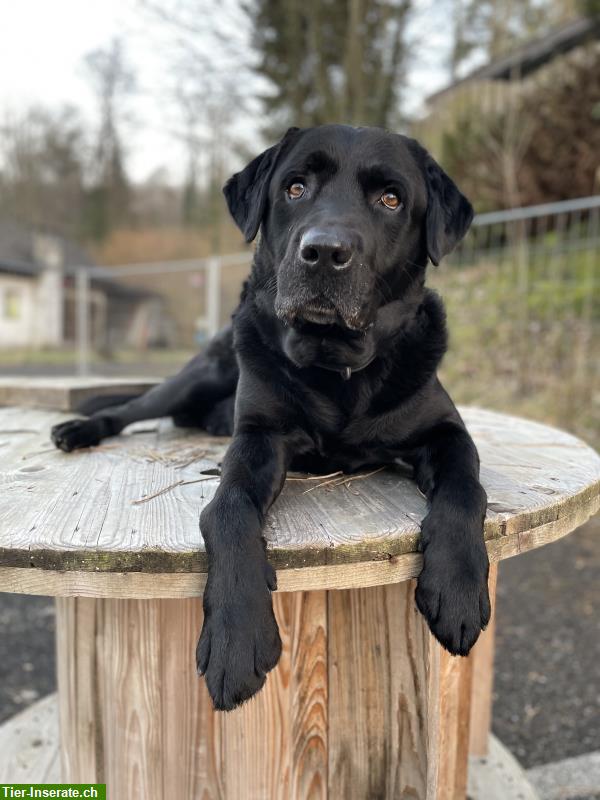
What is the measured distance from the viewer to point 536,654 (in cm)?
310

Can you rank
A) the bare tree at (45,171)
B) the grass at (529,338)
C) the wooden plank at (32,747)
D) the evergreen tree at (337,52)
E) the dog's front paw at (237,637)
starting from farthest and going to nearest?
the bare tree at (45,171) < the evergreen tree at (337,52) < the grass at (529,338) < the wooden plank at (32,747) < the dog's front paw at (237,637)

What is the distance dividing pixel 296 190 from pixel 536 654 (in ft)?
8.24

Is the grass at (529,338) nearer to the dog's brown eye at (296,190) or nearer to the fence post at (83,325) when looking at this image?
the dog's brown eye at (296,190)

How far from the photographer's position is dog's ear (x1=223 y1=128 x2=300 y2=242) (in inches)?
72.4

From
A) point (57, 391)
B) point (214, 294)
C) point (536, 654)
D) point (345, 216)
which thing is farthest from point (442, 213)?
point (214, 294)

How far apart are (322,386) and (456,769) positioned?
1069mm

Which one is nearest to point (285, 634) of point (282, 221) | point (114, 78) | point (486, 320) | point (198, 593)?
point (198, 593)

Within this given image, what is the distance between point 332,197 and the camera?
5.36 ft

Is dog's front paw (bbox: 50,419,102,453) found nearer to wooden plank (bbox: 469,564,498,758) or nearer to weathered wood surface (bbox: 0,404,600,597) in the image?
weathered wood surface (bbox: 0,404,600,597)

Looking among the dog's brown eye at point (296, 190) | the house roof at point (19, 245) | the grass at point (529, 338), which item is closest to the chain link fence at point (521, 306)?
the grass at point (529, 338)

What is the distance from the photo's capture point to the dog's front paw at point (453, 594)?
46.1 inches

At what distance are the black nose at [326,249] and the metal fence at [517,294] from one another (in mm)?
4471

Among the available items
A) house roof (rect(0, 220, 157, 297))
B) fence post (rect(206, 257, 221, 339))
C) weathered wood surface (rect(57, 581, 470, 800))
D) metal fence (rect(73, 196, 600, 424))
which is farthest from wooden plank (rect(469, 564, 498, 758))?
house roof (rect(0, 220, 157, 297))

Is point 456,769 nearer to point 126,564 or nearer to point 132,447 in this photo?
point 126,564
